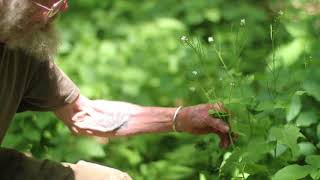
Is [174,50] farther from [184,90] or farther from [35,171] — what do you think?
[35,171]

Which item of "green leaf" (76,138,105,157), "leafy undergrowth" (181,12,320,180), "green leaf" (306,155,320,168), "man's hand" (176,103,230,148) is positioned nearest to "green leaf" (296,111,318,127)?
"leafy undergrowth" (181,12,320,180)

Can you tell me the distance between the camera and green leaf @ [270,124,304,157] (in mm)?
2117

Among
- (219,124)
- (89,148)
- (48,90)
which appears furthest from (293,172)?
(89,148)

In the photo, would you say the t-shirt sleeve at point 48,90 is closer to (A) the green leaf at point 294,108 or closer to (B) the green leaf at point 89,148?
(B) the green leaf at point 89,148

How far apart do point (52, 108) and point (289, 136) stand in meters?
0.91

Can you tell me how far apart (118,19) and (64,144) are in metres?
1.30

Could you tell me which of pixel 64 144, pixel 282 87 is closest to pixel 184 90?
pixel 64 144

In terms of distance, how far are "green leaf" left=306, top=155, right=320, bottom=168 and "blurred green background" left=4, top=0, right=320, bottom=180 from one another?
11cm

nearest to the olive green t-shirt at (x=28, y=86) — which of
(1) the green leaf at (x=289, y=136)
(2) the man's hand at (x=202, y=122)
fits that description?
(2) the man's hand at (x=202, y=122)

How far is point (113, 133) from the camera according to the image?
8.20 feet

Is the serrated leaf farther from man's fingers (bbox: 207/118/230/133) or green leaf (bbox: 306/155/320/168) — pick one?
green leaf (bbox: 306/155/320/168)

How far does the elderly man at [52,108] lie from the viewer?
2137 mm

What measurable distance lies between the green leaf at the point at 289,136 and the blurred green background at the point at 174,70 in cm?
7

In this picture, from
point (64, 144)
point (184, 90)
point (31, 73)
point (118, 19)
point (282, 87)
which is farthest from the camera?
point (118, 19)
